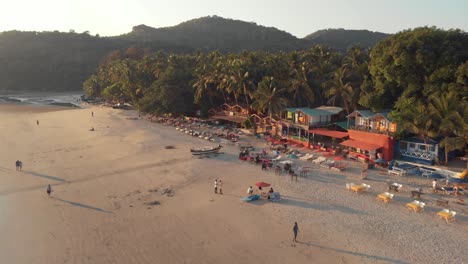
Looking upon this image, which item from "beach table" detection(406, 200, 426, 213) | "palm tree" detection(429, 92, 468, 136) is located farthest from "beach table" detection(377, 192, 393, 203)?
"palm tree" detection(429, 92, 468, 136)

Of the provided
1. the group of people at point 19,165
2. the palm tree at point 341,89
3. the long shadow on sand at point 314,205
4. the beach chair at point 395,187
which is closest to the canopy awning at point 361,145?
the beach chair at point 395,187

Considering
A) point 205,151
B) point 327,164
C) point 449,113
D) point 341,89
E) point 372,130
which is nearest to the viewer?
point 449,113

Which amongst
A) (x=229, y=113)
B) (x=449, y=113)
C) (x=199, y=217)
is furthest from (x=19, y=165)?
(x=449, y=113)

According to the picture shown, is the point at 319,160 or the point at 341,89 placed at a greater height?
the point at 341,89

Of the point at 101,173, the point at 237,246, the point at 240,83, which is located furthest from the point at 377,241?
the point at 240,83

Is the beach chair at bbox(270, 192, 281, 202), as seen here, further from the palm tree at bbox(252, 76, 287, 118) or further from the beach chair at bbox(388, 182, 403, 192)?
the palm tree at bbox(252, 76, 287, 118)

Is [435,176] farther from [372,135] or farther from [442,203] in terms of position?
[372,135]
